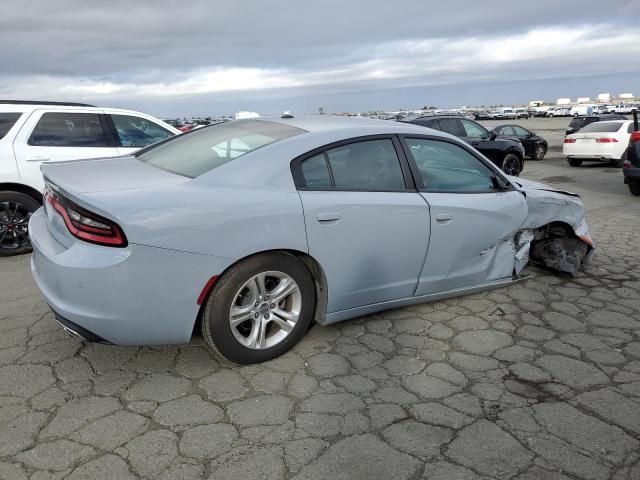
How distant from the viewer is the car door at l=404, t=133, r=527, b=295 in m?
3.61

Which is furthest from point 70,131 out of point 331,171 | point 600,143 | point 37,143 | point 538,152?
point 538,152

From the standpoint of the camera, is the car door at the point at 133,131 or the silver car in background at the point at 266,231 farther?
the car door at the point at 133,131

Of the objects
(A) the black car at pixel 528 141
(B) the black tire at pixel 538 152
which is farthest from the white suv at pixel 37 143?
(B) the black tire at pixel 538 152

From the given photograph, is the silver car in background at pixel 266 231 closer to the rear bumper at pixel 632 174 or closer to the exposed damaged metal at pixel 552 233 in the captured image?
the exposed damaged metal at pixel 552 233

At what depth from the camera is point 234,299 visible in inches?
112

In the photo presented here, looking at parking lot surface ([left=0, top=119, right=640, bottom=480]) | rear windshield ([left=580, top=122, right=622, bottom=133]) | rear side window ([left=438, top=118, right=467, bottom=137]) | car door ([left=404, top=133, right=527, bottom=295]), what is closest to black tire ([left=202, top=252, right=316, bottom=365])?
parking lot surface ([left=0, top=119, right=640, bottom=480])

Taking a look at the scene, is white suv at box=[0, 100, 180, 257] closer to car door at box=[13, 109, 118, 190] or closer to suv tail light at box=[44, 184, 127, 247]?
car door at box=[13, 109, 118, 190]

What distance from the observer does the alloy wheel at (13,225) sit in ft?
18.0

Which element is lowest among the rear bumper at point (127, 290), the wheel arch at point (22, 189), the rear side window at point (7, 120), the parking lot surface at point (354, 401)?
the parking lot surface at point (354, 401)

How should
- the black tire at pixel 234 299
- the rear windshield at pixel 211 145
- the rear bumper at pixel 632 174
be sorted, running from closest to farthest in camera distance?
the black tire at pixel 234 299 < the rear windshield at pixel 211 145 < the rear bumper at pixel 632 174

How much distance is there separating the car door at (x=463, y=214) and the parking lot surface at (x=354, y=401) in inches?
14.0

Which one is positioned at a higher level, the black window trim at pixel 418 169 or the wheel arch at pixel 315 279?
the black window trim at pixel 418 169

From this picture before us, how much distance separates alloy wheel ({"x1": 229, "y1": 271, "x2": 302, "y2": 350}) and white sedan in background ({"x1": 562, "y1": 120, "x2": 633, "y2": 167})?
13.9 m

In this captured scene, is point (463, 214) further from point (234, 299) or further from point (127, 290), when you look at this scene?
point (127, 290)
